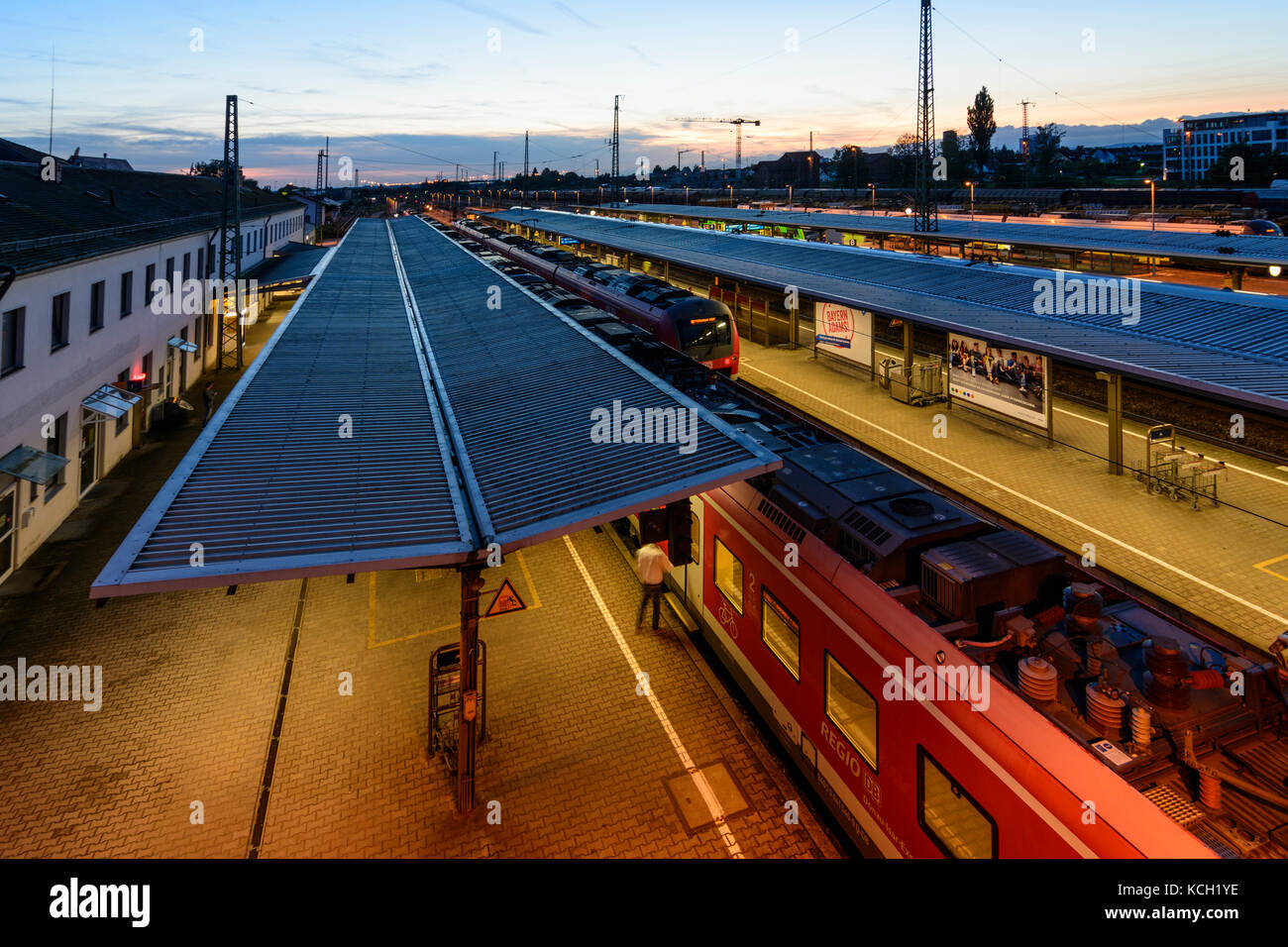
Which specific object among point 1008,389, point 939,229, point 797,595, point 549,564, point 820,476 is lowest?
point 549,564

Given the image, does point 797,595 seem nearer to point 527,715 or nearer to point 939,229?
point 527,715

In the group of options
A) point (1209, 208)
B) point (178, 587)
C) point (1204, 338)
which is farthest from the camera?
point (1209, 208)

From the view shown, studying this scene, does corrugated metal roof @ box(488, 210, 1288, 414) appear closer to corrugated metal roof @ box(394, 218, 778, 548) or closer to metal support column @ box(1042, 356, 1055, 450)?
metal support column @ box(1042, 356, 1055, 450)

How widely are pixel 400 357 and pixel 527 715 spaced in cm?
806

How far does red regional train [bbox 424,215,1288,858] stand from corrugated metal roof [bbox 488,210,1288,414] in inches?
287

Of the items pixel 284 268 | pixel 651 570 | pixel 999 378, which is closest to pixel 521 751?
pixel 651 570

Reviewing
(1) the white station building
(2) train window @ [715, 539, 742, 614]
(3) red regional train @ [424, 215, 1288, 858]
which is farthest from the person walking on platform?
(1) the white station building

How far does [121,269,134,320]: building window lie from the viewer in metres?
19.6

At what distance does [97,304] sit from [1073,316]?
85.4ft

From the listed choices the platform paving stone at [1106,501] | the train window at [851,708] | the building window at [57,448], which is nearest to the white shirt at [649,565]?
the train window at [851,708]

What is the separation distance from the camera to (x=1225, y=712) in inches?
214

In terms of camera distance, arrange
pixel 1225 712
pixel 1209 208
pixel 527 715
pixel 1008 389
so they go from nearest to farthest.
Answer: pixel 1225 712 → pixel 527 715 → pixel 1008 389 → pixel 1209 208

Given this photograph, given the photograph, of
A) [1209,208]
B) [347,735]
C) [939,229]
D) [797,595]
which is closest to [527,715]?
[347,735]

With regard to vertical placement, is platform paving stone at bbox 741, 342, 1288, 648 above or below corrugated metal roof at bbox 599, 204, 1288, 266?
below
